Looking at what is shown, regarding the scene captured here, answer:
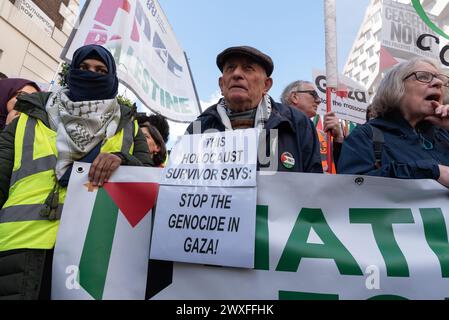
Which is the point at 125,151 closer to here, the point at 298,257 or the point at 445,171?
the point at 298,257

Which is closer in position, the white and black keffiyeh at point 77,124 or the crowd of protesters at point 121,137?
the crowd of protesters at point 121,137

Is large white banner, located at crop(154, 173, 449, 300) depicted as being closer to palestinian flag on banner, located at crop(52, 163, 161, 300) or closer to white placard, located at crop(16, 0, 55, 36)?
palestinian flag on banner, located at crop(52, 163, 161, 300)

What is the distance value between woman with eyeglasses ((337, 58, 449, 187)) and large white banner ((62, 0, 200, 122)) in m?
2.53

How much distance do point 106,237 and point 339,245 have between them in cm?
105

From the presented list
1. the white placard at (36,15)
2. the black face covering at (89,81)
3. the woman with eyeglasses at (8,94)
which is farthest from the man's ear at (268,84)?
the white placard at (36,15)

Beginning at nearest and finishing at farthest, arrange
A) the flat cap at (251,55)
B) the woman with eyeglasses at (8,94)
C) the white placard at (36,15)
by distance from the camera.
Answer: the flat cap at (251,55), the woman with eyeglasses at (8,94), the white placard at (36,15)

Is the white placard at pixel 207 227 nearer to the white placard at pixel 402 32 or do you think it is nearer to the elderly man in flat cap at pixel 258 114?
the elderly man in flat cap at pixel 258 114

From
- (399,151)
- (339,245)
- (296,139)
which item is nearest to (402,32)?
(399,151)

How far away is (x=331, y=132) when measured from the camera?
2711 mm

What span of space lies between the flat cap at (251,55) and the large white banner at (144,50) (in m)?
1.75

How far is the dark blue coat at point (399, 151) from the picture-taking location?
5.58 ft

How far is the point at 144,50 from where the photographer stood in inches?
162

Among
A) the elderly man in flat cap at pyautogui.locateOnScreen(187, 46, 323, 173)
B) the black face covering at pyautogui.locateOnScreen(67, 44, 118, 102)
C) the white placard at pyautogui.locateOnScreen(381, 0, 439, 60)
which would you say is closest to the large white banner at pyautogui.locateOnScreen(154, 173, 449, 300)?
the elderly man in flat cap at pyautogui.locateOnScreen(187, 46, 323, 173)

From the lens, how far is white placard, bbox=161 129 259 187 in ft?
5.40
